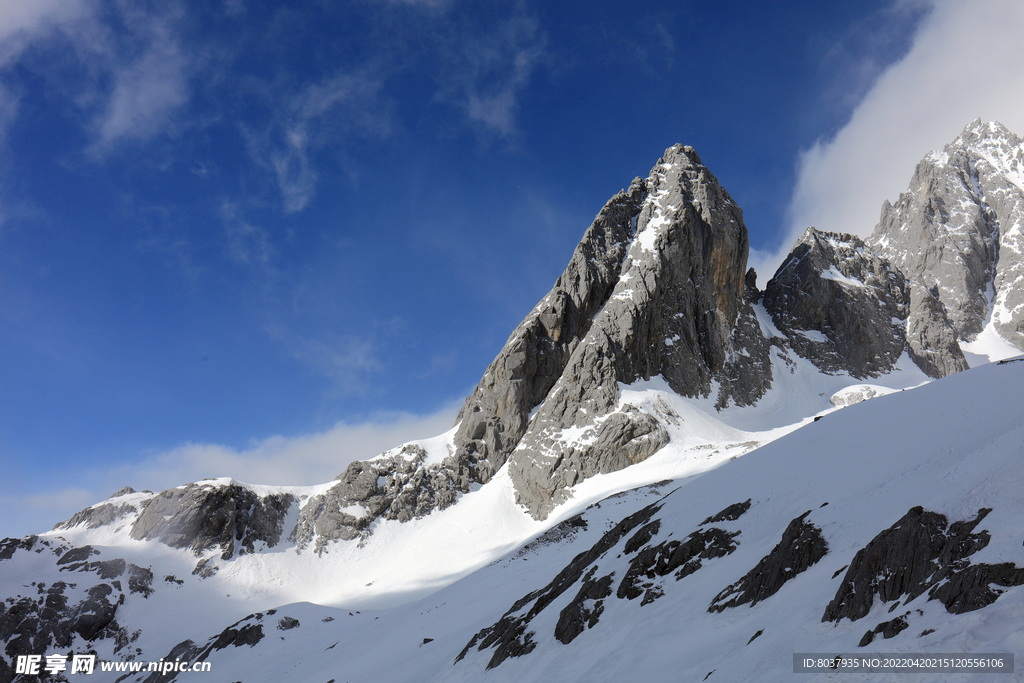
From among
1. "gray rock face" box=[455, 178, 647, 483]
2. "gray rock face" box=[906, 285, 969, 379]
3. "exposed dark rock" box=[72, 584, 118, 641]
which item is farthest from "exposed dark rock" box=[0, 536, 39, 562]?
"gray rock face" box=[906, 285, 969, 379]

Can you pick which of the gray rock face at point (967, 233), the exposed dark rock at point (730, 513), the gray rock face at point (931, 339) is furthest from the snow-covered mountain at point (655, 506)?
the gray rock face at point (967, 233)

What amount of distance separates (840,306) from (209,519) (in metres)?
108

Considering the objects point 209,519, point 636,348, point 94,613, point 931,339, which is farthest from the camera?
point 931,339

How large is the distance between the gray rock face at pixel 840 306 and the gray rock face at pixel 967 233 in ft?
81.6

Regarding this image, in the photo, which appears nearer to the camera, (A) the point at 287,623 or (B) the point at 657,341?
(A) the point at 287,623

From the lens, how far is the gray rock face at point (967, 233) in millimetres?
126125

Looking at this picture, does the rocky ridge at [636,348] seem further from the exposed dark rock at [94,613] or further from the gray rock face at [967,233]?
the gray rock face at [967,233]

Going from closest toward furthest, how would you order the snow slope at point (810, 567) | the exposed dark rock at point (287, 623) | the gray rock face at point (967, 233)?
the snow slope at point (810, 567), the exposed dark rock at point (287, 623), the gray rock face at point (967, 233)

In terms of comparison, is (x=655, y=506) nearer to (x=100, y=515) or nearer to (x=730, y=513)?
(x=730, y=513)

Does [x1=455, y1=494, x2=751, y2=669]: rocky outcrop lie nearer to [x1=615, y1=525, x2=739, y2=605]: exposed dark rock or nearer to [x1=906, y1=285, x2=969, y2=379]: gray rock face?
[x1=615, y1=525, x2=739, y2=605]: exposed dark rock

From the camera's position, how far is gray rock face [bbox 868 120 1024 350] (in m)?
126

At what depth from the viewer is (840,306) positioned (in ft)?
316

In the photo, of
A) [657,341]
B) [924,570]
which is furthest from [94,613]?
[657,341]

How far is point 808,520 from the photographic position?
49.6 ft
